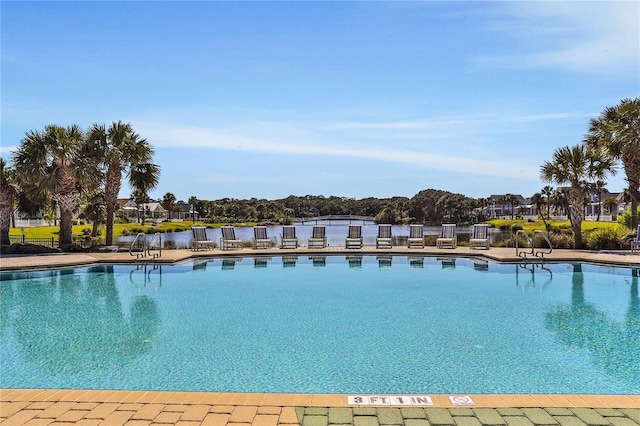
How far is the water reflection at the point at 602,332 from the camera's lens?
216 inches

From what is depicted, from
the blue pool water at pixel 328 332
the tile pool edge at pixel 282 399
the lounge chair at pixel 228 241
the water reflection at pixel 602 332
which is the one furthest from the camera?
the lounge chair at pixel 228 241

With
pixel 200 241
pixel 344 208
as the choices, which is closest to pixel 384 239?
pixel 200 241

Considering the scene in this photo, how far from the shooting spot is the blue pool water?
16.8 feet

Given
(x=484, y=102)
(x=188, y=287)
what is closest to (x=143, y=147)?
(x=188, y=287)

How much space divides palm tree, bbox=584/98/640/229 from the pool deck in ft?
49.7

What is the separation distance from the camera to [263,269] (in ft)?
45.6

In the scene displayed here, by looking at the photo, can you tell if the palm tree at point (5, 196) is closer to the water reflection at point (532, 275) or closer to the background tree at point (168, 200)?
the water reflection at point (532, 275)

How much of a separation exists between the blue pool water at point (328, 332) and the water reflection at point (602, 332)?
0.03 meters

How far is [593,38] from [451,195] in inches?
2460

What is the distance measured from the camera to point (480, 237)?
1727cm

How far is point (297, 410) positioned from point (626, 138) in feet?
55.8

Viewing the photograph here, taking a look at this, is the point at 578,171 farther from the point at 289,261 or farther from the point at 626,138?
the point at 289,261

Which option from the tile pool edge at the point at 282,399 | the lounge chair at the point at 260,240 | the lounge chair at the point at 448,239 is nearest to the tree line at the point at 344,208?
the lounge chair at the point at 448,239

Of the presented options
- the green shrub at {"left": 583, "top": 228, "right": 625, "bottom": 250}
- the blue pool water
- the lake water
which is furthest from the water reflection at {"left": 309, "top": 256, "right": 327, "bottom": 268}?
the green shrub at {"left": 583, "top": 228, "right": 625, "bottom": 250}
